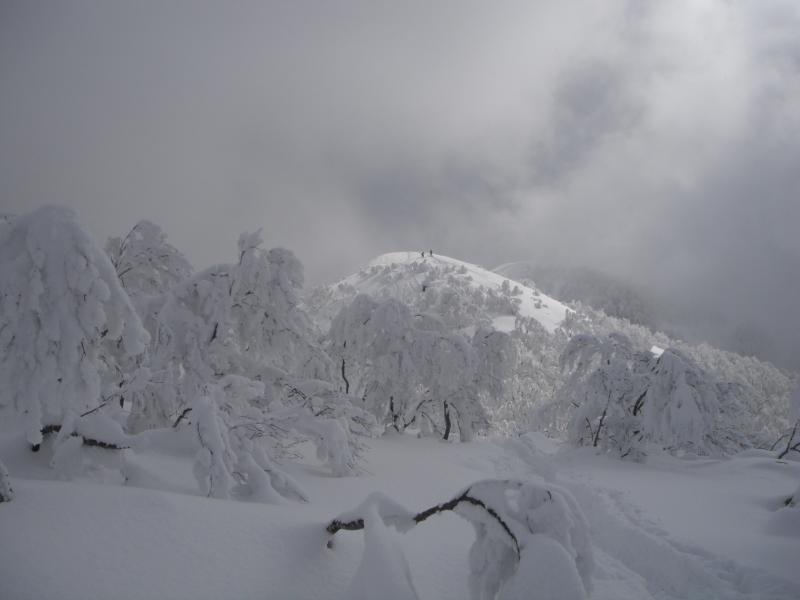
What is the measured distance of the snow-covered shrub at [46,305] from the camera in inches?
145

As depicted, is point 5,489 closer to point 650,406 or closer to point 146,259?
point 146,259

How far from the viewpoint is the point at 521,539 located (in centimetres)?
285

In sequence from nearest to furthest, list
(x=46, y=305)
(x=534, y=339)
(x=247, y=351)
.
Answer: (x=46, y=305) < (x=247, y=351) < (x=534, y=339)

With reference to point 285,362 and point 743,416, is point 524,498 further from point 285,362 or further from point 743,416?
point 743,416

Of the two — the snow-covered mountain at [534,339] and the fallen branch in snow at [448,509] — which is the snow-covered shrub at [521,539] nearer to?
the fallen branch in snow at [448,509]

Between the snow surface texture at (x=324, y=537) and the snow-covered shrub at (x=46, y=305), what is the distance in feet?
2.43

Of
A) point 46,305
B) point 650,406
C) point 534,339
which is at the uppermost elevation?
point 46,305

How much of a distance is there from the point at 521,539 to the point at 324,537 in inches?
65.7

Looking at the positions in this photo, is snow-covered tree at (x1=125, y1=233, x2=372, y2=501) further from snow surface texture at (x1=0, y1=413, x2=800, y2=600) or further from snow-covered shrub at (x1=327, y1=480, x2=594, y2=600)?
snow-covered shrub at (x1=327, y1=480, x2=594, y2=600)

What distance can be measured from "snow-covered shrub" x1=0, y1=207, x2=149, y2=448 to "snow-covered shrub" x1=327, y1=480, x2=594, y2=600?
2871 millimetres

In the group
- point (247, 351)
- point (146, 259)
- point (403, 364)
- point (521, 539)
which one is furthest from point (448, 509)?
point (403, 364)

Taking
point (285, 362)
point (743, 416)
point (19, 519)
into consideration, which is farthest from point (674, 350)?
point (19, 519)

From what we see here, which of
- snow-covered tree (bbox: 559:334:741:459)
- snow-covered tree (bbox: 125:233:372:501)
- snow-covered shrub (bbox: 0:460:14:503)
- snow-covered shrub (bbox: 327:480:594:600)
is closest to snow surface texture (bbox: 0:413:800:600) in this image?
snow-covered shrub (bbox: 327:480:594:600)

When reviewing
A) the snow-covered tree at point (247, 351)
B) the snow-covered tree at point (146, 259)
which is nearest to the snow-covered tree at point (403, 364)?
the snow-covered tree at point (247, 351)
